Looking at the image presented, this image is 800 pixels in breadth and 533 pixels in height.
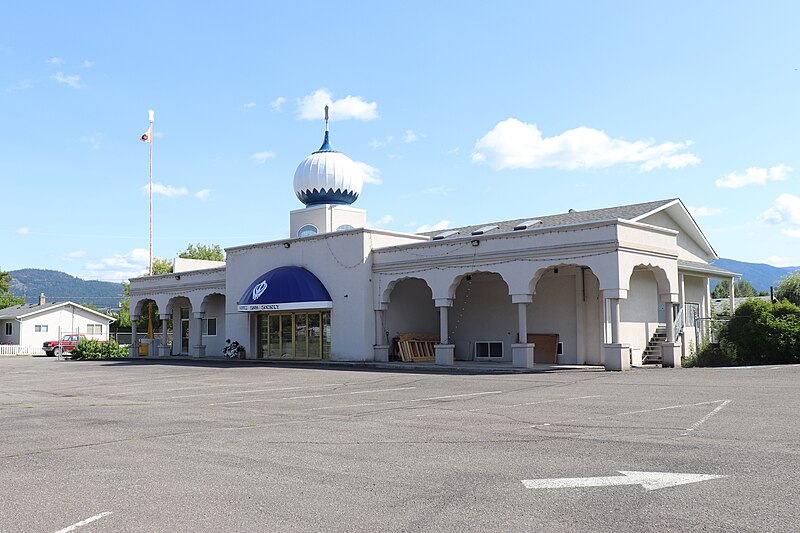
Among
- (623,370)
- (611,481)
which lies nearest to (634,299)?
(623,370)

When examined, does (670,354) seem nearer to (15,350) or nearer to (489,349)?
(489,349)

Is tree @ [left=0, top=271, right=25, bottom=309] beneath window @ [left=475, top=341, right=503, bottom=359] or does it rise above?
above

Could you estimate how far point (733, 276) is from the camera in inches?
1348

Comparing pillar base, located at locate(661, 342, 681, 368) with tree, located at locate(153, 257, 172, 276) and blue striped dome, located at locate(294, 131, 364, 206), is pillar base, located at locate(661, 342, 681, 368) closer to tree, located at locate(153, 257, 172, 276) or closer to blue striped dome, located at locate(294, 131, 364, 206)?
blue striped dome, located at locate(294, 131, 364, 206)

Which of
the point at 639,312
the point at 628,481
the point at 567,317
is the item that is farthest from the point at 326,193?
the point at 628,481

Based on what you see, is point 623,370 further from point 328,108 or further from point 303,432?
point 328,108

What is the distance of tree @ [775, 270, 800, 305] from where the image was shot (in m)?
45.4

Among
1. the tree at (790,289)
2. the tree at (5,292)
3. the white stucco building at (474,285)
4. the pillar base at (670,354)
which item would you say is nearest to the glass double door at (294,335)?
the white stucco building at (474,285)

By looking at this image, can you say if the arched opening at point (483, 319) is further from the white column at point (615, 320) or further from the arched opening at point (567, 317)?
the white column at point (615, 320)

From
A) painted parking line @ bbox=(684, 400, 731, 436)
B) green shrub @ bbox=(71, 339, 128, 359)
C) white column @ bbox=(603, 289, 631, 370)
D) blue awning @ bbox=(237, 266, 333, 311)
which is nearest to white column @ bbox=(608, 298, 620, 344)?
white column @ bbox=(603, 289, 631, 370)

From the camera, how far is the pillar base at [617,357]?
2302 cm

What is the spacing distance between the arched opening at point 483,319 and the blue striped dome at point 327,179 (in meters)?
8.99

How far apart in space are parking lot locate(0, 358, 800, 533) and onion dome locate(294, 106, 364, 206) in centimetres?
2150

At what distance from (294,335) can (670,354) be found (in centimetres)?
1605
